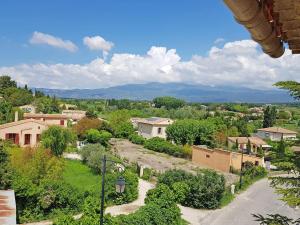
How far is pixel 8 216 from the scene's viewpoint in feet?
44.4

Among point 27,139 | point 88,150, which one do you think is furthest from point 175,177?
point 27,139

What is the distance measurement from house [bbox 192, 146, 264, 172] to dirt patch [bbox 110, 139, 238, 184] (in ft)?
2.55

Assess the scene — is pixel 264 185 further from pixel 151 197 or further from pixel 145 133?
pixel 145 133

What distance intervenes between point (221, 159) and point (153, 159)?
260 inches

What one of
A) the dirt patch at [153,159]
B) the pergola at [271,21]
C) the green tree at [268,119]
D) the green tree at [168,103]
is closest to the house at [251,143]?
the dirt patch at [153,159]

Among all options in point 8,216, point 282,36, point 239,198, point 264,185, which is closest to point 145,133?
point 264,185

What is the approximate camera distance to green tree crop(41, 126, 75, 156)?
31734mm

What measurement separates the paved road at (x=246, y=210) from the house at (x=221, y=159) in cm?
518

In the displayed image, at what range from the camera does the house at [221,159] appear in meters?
34.8

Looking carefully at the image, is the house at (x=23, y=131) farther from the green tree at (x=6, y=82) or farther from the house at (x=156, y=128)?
the green tree at (x=6, y=82)

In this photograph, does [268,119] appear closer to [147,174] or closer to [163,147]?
[163,147]

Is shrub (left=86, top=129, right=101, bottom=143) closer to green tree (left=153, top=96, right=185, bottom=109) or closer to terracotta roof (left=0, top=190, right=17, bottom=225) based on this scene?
terracotta roof (left=0, top=190, right=17, bottom=225)

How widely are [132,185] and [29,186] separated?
6.90m

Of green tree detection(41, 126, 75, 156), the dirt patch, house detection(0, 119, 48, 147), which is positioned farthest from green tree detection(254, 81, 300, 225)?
house detection(0, 119, 48, 147)
